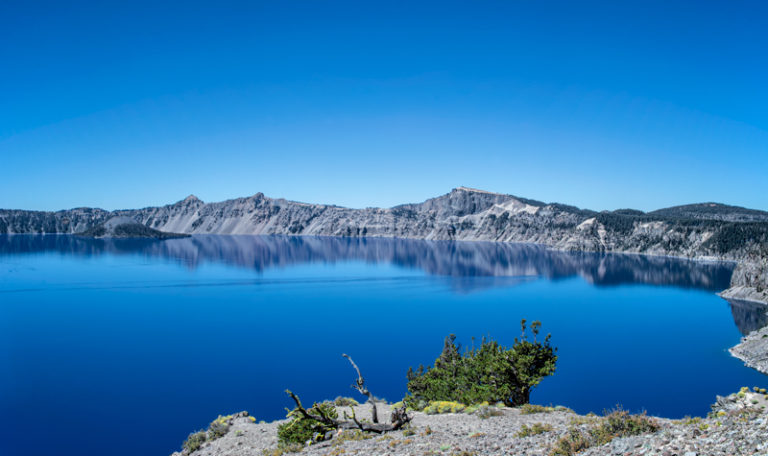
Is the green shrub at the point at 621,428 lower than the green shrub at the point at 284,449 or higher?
higher

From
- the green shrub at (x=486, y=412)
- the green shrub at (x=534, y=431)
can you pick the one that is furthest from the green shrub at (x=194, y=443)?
the green shrub at (x=534, y=431)

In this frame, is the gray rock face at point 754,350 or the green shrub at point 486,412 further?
the gray rock face at point 754,350

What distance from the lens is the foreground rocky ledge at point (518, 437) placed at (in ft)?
36.6

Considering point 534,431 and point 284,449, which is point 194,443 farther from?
point 534,431

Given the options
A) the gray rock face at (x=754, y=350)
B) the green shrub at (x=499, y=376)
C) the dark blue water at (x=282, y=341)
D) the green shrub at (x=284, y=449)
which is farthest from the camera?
the gray rock face at (x=754, y=350)

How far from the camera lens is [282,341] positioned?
5994 centimetres

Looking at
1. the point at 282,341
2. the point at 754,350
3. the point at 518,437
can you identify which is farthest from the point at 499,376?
the point at 754,350

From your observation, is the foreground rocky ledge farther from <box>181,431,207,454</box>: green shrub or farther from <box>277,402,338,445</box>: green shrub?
<box>277,402,338,445</box>: green shrub

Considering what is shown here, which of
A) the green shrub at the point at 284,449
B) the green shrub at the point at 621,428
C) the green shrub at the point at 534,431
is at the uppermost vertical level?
the green shrub at the point at 621,428

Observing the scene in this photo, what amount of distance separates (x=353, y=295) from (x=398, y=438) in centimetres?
8112

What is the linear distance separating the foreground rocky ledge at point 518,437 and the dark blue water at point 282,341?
39.3 feet

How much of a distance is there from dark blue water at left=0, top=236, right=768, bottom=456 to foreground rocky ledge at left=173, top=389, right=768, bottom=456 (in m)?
12.0

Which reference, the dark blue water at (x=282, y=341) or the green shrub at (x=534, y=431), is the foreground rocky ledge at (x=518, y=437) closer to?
the green shrub at (x=534, y=431)

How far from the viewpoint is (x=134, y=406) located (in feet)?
125
